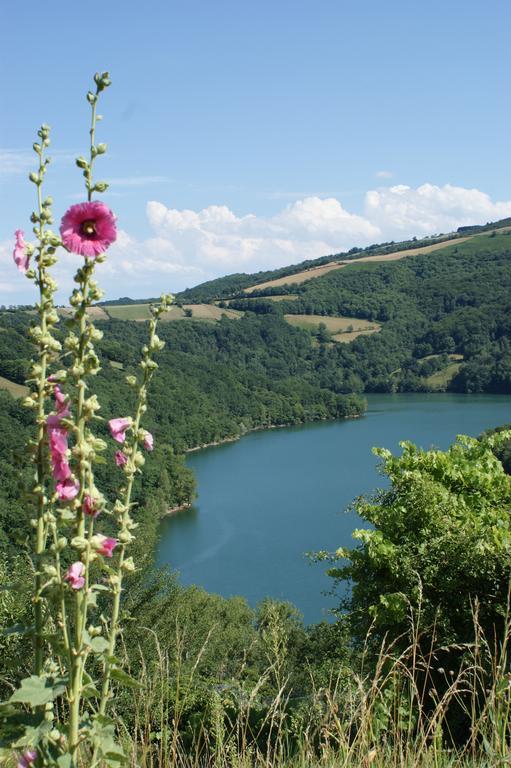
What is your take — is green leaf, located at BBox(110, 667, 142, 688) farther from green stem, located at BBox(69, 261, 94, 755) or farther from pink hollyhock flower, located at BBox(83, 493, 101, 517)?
pink hollyhock flower, located at BBox(83, 493, 101, 517)

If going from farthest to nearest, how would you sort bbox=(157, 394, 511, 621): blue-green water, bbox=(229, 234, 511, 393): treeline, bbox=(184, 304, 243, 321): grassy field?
bbox=(184, 304, 243, 321): grassy field, bbox=(229, 234, 511, 393): treeline, bbox=(157, 394, 511, 621): blue-green water

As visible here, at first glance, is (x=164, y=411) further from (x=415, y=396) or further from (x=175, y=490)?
(x=415, y=396)

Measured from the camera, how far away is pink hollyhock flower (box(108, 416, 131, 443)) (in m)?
1.32

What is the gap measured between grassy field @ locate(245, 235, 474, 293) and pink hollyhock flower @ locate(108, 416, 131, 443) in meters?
117

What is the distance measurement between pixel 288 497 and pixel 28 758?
42.8 meters

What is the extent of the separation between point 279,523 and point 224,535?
10.5 feet

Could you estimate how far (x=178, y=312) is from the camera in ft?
343

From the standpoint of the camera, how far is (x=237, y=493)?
148ft

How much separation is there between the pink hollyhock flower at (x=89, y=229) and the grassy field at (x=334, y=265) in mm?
116807

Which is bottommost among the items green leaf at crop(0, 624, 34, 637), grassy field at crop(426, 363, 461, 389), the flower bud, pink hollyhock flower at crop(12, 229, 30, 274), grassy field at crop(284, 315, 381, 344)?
grassy field at crop(426, 363, 461, 389)

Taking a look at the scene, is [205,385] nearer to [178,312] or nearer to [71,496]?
[178,312]

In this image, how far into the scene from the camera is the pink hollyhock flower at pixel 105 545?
46.9 inches

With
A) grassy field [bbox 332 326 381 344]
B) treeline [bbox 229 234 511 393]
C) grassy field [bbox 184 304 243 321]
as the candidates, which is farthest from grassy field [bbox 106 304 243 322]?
grassy field [bbox 332 326 381 344]

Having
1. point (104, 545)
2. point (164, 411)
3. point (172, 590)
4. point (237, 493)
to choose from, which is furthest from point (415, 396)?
point (104, 545)
